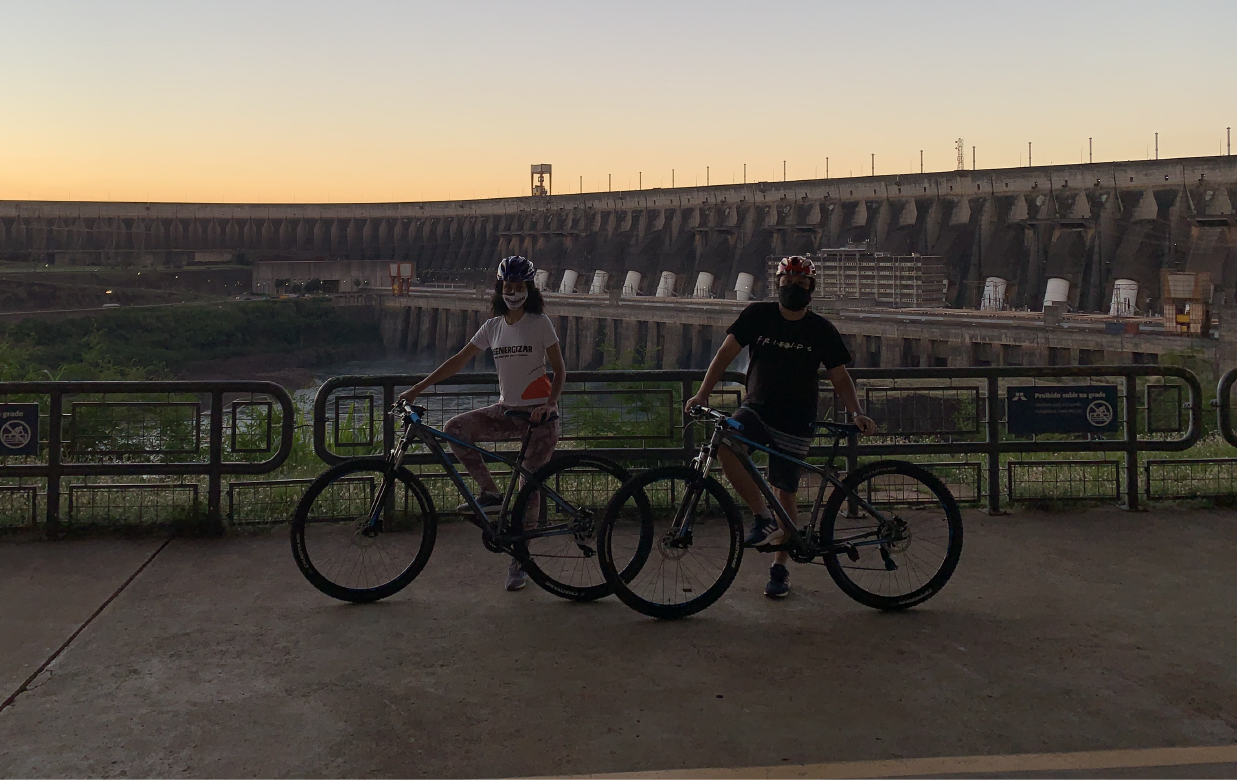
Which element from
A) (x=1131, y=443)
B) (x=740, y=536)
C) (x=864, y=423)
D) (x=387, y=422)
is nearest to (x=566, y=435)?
(x=387, y=422)

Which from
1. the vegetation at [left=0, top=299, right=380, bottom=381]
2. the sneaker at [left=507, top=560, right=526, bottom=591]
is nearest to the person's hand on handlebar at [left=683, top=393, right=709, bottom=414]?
the sneaker at [left=507, top=560, right=526, bottom=591]

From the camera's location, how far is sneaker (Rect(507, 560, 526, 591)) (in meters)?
5.46

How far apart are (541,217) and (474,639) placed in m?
93.4

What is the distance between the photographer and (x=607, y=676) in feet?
13.9

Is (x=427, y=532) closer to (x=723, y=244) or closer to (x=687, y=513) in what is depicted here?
(x=687, y=513)

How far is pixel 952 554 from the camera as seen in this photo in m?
5.25

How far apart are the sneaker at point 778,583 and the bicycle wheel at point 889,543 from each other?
0.23 metres

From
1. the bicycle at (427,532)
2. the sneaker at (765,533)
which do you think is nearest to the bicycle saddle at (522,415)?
the bicycle at (427,532)

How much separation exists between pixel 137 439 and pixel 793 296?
421 cm

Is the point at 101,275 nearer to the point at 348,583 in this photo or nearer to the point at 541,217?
the point at 541,217

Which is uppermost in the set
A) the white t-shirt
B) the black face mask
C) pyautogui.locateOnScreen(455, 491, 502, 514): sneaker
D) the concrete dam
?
the concrete dam

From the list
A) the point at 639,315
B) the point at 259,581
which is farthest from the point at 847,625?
the point at 639,315

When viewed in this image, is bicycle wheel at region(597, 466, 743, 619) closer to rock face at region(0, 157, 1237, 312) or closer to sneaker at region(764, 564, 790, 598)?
sneaker at region(764, 564, 790, 598)

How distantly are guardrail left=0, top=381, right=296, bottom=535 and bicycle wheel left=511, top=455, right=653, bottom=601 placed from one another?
2.12 metres
